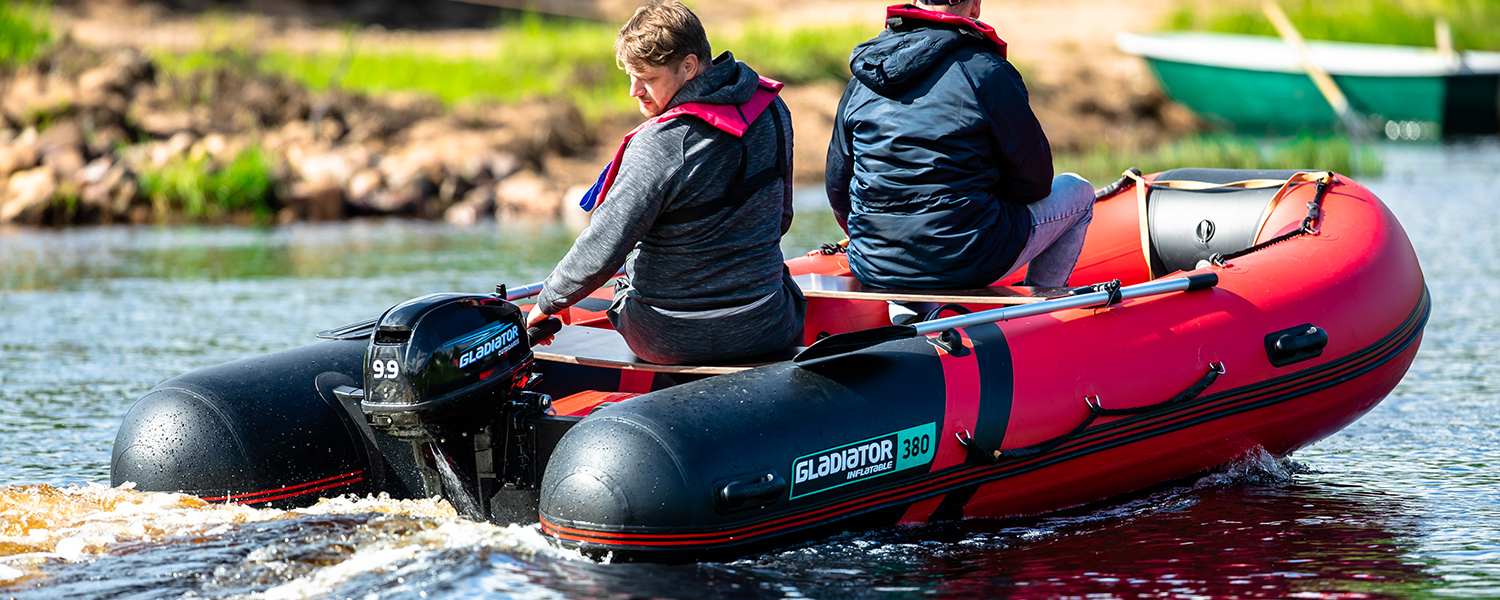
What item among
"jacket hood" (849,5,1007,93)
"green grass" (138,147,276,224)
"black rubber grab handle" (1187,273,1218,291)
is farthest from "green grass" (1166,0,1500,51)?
"jacket hood" (849,5,1007,93)

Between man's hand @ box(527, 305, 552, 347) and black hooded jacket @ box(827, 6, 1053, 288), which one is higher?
black hooded jacket @ box(827, 6, 1053, 288)

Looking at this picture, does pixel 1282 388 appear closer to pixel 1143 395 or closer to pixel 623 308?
pixel 1143 395

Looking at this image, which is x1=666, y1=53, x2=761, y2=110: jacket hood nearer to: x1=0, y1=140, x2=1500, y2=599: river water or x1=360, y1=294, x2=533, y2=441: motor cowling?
x1=360, y1=294, x2=533, y2=441: motor cowling

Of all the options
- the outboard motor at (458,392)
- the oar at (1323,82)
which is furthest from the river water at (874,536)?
the oar at (1323,82)

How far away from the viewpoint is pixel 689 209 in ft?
11.5

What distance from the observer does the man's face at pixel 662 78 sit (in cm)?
342

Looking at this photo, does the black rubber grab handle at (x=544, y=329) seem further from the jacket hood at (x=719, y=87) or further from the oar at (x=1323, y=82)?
the oar at (x=1323, y=82)

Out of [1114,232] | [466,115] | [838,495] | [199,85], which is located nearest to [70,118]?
[199,85]

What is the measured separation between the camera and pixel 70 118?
40.9 feet

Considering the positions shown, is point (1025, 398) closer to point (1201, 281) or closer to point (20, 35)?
point (1201, 281)

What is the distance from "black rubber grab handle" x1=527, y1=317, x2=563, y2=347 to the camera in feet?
12.7

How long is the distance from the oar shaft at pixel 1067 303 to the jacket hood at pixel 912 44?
2.20ft

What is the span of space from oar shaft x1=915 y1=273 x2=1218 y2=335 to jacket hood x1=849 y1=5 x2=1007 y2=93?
0.67 metres

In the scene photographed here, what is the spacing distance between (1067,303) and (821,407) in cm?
77
